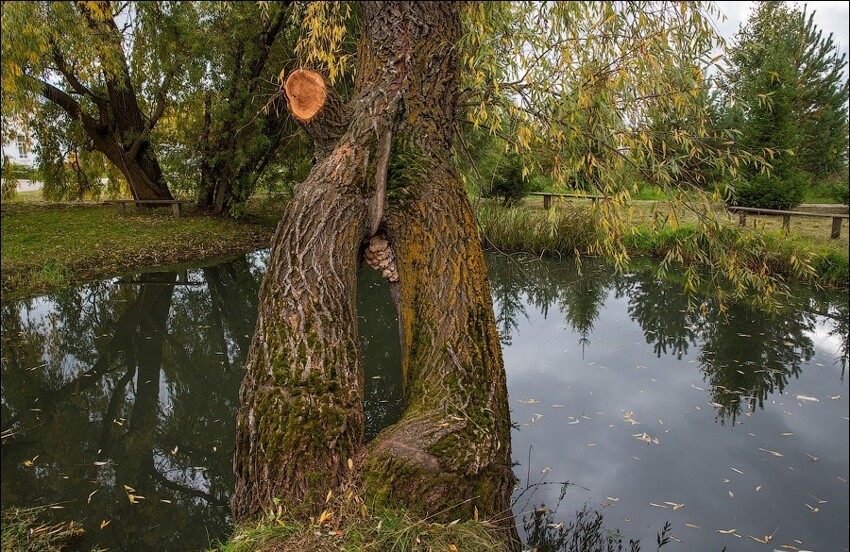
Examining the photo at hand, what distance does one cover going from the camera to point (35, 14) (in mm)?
6863

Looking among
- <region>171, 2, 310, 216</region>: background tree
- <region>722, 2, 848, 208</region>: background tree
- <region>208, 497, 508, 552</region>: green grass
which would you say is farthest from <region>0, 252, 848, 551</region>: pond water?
<region>171, 2, 310, 216</region>: background tree

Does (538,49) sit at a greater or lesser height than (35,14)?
lesser

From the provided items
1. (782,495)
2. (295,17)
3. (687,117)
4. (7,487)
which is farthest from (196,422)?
(687,117)

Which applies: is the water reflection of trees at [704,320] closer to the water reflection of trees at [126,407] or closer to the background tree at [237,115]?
the water reflection of trees at [126,407]

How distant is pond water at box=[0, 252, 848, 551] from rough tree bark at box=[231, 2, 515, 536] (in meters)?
0.83

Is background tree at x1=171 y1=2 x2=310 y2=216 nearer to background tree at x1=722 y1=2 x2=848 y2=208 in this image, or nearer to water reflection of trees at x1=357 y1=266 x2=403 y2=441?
water reflection of trees at x1=357 y1=266 x2=403 y2=441

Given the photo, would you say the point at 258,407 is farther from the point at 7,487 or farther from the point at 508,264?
the point at 508,264

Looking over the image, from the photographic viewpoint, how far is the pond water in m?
3.14

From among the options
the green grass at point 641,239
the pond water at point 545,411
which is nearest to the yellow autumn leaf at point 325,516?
the pond water at point 545,411

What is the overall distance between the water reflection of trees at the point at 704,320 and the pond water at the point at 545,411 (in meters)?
0.03

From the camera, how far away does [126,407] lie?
4.46 meters

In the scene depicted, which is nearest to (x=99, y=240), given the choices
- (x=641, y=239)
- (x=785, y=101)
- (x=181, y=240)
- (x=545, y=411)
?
(x=181, y=240)

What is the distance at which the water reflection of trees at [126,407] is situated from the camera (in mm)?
3162

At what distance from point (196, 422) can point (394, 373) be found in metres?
1.61
